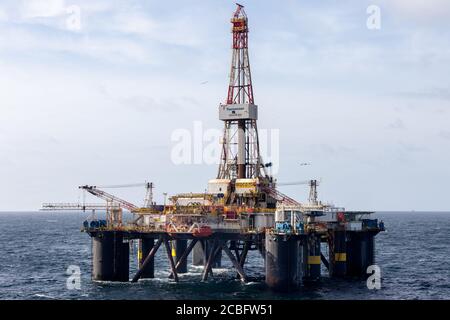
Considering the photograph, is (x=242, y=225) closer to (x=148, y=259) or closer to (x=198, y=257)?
(x=148, y=259)

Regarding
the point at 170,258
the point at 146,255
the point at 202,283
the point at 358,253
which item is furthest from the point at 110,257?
the point at 358,253

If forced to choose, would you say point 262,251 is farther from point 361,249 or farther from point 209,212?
point 361,249

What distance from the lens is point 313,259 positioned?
2936 inches

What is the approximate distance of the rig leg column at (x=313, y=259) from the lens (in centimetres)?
7375

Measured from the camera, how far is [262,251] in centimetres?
7488

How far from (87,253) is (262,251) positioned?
179 feet

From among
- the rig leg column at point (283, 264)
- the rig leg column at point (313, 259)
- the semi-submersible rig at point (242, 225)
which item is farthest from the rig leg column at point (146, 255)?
the rig leg column at point (313, 259)

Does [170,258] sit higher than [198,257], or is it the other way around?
[170,258]

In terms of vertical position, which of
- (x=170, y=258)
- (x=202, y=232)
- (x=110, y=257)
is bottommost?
(x=170, y=258)

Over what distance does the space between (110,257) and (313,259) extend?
22531mm

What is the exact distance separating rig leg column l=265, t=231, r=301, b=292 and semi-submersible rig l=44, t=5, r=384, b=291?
99 millimetres

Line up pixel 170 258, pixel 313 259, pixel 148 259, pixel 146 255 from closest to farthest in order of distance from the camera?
1. pixel 313 259
2. pixel 170 258
3. pixel 148 259
4. pixel 146 255

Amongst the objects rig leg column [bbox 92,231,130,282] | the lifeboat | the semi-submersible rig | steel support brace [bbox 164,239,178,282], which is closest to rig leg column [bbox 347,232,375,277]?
the semi-submersible rig
